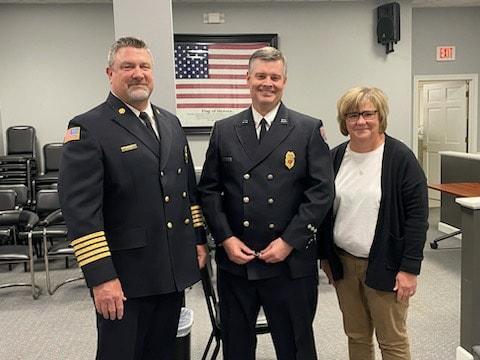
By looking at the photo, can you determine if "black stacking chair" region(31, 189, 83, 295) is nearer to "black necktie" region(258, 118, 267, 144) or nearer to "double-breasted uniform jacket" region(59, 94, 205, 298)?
"double-breasted uniform jacket" region(59, 94, 205, 298)

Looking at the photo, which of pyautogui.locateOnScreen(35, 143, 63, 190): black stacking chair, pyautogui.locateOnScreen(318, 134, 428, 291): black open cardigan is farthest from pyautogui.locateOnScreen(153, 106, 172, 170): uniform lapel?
pyautogui.locateOnScreen(35, 143, 63, 190): black stacking chair

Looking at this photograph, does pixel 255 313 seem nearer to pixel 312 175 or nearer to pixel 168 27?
pixel 312 175

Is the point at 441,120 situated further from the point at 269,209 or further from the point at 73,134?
the point at 73,134

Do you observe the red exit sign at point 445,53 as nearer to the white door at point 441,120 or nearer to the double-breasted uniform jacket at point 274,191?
the white door at point 441,120

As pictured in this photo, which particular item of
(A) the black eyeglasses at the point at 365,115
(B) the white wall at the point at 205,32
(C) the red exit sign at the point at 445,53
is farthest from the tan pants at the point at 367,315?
(C) the red exit sign at the point at 445,53

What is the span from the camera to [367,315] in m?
2.01

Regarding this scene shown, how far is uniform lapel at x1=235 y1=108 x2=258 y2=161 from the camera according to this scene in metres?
1.85

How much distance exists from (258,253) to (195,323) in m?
1.77

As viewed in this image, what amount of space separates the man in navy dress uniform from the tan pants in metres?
0.17

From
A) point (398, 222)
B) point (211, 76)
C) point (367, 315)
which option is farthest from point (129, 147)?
point (211, 76)

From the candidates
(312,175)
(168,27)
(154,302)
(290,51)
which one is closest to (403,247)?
(312,175)

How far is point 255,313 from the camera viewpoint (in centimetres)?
191

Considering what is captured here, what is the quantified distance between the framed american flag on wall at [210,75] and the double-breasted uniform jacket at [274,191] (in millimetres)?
4543

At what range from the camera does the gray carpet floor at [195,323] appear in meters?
2.94
